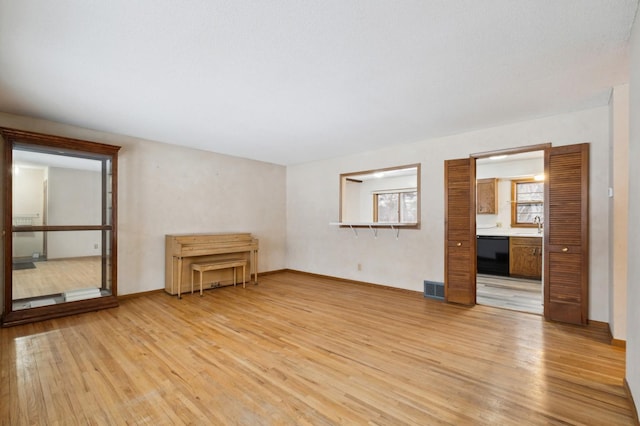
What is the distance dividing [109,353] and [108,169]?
268cm

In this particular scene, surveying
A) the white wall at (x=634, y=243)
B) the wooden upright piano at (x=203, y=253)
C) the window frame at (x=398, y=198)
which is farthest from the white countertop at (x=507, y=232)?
the wooden upright piano at (x=203, y=253)

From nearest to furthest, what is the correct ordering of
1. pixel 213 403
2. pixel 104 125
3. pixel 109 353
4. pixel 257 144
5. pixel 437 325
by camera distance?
pixel 213 403 < pixel 109 353 < pixel 437 325 < pixel 104 125 < pixel 257 144

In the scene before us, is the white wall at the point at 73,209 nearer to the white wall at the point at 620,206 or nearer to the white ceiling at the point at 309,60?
the white ceiling at the point at 309,60

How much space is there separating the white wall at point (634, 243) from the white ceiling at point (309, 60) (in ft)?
0.96

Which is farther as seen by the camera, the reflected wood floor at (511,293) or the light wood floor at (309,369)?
the reflected wood floor at (511,293)

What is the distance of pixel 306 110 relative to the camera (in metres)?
3.43

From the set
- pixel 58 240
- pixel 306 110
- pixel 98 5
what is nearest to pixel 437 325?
pixel 306 110

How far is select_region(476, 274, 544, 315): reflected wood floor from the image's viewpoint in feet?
13.7

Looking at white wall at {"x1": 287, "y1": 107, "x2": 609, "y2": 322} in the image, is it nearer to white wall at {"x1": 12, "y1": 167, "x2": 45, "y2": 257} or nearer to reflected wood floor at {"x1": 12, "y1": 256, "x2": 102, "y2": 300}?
reflected wood floor at {"x1": 12, "y1": 256, "x2": 102, "y2": 300}

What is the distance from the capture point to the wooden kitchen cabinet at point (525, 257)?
5.79 meters

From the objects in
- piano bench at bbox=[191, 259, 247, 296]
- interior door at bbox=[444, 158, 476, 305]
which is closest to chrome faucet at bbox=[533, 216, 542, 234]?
interior door at bbox=[444, 158, 476, 305]

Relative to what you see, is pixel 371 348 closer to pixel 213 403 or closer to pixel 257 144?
pixel 213 403

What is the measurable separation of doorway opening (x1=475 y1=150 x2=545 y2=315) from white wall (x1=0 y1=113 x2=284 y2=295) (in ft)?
14.7

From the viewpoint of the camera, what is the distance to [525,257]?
19.4ft
